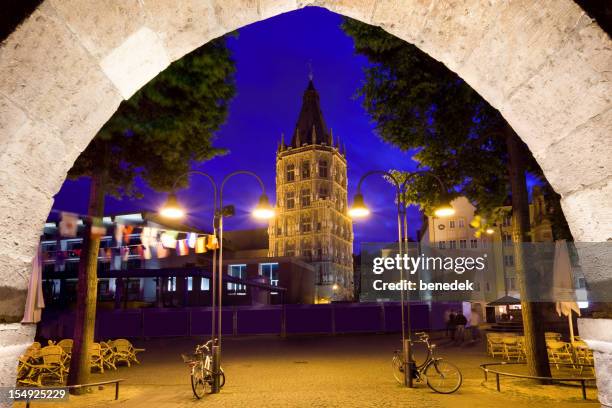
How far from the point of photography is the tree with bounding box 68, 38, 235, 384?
1098 centimetres

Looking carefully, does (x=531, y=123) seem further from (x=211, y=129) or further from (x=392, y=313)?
(x=392, y=313)

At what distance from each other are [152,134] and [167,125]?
0.42 metres

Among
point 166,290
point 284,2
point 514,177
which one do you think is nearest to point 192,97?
point 514,177

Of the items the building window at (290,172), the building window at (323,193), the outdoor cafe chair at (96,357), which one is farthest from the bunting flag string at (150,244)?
the building window at (290,172)

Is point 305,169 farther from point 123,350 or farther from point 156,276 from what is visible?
point 123,350

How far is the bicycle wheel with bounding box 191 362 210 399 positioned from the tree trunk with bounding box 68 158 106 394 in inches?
105

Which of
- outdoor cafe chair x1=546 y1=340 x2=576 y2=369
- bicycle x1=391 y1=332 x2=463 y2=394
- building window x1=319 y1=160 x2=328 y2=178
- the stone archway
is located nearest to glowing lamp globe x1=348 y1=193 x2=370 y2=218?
bicycle x1=391 y1=332 x2=463 y2=394

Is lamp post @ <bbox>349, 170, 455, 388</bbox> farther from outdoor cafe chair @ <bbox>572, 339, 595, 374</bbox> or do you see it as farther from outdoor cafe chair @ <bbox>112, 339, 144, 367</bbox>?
outdoor cafe chair @ <bbox>112, 339, 144, 367</bbox>

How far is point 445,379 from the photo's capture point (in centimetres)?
1097

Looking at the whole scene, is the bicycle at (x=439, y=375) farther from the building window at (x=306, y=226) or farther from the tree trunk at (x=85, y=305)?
the building window at (x=306, y=226)

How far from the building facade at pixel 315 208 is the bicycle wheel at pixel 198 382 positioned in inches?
3251

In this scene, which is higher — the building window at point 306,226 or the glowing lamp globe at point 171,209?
the building window at point 306,226

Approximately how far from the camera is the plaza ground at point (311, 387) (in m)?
10.0

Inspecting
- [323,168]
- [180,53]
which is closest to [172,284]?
[180,53]
